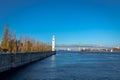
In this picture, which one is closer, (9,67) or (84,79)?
(84,79)

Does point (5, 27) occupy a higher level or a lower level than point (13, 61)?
higher

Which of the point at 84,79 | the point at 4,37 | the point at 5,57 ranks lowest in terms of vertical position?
the point at 84,79

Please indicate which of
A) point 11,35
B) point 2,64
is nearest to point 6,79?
point 2,64

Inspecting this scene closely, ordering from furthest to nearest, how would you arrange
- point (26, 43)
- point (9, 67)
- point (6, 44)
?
1. point (26, 43)
2. point (6, 44)
3. point (9, 67)

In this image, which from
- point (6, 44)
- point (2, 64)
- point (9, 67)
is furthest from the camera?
point (6, 44)

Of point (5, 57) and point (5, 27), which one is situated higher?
point (5, 27)

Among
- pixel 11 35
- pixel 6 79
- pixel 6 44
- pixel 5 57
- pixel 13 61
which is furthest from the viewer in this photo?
pixel 11 35

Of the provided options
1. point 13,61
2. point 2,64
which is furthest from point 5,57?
point 13,61

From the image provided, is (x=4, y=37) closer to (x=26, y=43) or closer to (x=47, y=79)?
(x=26, y=43)

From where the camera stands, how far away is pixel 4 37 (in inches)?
3056

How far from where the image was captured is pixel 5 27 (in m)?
79.2

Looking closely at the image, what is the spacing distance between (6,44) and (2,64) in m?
39.0

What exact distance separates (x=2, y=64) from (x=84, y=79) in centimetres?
1210

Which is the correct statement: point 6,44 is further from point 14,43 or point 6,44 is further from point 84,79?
point 84,79
